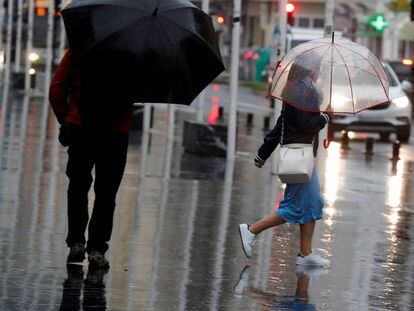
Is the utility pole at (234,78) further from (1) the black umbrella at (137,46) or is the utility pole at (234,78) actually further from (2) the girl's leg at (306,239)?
(1) the black umbrella at (137,46)

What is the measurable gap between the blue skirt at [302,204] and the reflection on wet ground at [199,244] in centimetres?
39

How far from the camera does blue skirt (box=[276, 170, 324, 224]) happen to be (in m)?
11.6

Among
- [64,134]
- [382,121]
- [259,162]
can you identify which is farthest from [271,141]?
[382,121]

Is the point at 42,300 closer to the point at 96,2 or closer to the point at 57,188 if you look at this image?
the point at 96,2

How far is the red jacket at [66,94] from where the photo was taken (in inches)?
403

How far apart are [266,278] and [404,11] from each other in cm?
5916

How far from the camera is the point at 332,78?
11609 mm

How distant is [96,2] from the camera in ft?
33.2

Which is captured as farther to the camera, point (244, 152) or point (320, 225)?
point (244, 152)

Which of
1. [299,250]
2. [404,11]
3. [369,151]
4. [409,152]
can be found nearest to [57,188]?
[299,250]

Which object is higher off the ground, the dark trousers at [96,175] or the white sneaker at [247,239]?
the dark trousers at [96,175]

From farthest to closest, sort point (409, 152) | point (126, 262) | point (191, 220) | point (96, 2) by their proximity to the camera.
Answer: point (409, 152)
point (191, 220)
point (126, 262)
point (96, 2)

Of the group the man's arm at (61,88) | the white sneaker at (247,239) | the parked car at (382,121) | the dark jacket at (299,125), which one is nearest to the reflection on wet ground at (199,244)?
the white sneaker at (247,239)

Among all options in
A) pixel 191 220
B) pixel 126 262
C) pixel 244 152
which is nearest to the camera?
pixel 126 262
